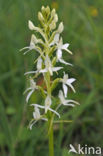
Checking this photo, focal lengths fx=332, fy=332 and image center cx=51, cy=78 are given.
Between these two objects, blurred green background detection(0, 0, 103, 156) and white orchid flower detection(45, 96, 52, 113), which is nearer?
white orchid flower detection(45, 96, 52, 113)

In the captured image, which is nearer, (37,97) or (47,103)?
(47,103)

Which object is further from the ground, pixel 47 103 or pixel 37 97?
pixel 37 97

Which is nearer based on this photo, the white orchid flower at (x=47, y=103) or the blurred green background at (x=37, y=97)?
the white orchid flower at (x=47, y=103)

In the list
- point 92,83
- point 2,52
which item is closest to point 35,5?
point 2,52

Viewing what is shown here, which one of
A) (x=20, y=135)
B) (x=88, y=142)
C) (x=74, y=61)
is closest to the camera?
(x=20, y=135)

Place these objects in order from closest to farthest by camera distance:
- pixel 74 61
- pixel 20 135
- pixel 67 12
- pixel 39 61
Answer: pixel 39 61, pixel 20 135, pixel 74 61, pixel 67 12

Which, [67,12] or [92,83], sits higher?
[67,12]

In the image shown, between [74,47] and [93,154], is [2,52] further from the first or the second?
[93,154]

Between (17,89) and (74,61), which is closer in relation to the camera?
→ (17,89)

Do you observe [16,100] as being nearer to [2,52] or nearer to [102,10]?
[2,52]

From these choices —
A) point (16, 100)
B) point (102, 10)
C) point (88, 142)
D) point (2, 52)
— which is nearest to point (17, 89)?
point (16, 100)

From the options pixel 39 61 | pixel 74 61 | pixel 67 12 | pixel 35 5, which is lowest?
pixel 39 61
